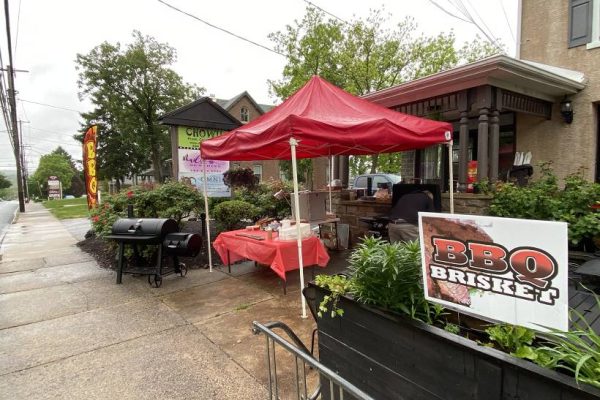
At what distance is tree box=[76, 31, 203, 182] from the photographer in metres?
29.1

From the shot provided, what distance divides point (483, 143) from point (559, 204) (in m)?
1.85

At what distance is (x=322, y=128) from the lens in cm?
360

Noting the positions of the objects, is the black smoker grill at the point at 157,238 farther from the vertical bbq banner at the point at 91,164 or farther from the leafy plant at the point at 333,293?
the vertical bbq banner at the point at 91,164

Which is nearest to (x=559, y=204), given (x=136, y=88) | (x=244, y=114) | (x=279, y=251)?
(x=279, y=251)

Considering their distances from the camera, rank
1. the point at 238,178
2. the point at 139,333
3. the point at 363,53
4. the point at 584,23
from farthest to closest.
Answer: the point at 363,53, the point at 238,178, the point at 584,23, the point at 139,333

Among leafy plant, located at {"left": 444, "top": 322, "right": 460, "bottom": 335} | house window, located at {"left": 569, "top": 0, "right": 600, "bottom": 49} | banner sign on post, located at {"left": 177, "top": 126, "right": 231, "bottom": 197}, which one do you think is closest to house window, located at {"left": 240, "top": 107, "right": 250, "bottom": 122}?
banner sign on post, located at {"left": 177, "top": 126, "right": 231, "bottom": 197}

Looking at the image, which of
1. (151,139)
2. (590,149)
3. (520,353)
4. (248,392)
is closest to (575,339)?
(520,353)

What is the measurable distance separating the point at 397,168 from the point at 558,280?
21.2 m

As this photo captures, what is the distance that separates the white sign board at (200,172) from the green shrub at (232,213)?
951 millimetres

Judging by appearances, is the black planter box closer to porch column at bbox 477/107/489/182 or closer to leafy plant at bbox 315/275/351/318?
leafy plant at bbox 315/275/351/318

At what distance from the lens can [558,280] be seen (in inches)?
45.0

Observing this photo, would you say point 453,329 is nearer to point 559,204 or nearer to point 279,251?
point 279,251

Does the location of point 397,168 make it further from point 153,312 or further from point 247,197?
point 153,312

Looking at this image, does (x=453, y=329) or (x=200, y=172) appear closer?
(x=453, y=329)
